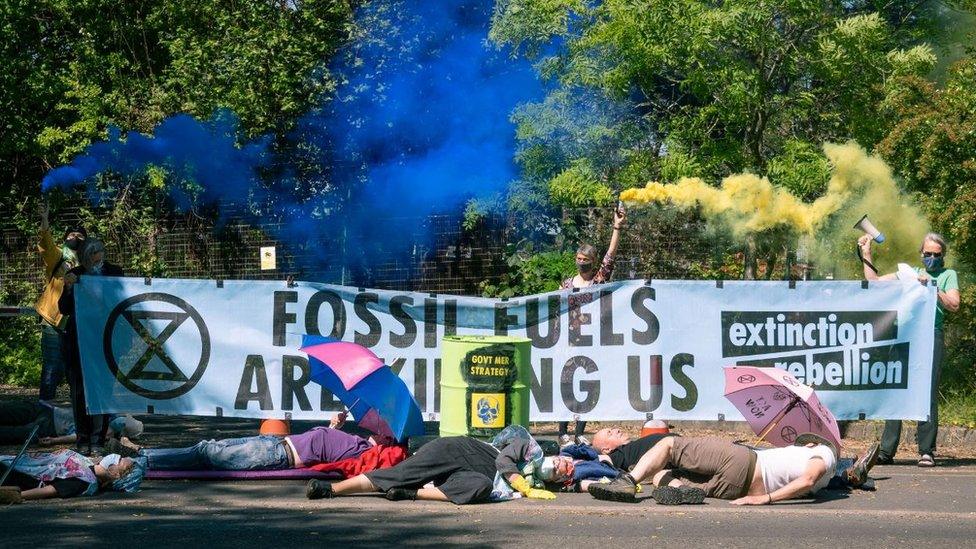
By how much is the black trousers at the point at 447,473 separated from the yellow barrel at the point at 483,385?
911 mm

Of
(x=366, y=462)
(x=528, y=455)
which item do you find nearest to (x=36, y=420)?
(x=366, y=462)

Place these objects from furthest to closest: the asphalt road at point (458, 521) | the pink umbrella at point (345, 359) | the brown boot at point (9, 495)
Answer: the pink umbrella at point (345, 359)
the brown boot at point (9, 495)
the asphalt road at point (458, 521)

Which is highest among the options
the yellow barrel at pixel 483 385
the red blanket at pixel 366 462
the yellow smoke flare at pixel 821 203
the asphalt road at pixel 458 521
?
the yellow smoke flare at pixel 821 203

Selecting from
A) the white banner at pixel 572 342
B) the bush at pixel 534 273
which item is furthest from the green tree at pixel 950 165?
the bush at pixel 534 273

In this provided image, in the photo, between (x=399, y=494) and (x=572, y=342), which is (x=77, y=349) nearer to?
(x=399, y=494)

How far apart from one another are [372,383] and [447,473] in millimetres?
1023

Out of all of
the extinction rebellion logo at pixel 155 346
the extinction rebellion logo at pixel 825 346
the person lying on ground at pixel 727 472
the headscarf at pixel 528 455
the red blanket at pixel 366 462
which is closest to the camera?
the person lying on ground at pixel 727 472

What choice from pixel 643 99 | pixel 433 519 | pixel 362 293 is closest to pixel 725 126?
pixel 643 99

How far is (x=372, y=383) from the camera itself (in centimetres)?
937

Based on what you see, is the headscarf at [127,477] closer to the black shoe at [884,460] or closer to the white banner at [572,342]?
the white banner at [572,342]

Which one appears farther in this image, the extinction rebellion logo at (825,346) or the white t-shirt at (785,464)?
the extinction rebellion logo at (825,346)

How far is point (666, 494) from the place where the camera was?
8750 mm

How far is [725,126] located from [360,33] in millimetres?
7125

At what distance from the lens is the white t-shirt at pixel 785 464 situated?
8.83 m
